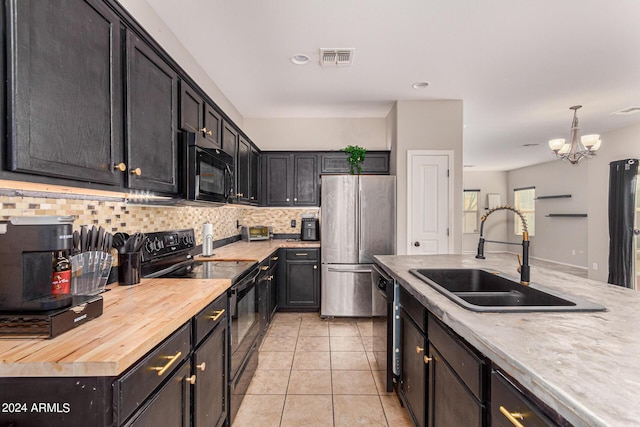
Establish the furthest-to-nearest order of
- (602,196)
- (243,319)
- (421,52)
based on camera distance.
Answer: (602,196), (421,52), (243,319)

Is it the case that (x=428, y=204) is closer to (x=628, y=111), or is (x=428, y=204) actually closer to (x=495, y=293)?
(x=495, y=293)

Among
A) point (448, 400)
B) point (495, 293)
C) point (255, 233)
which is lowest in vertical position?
point (448, 400)

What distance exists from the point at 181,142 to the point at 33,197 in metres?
0.88

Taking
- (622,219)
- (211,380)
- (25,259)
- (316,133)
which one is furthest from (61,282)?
(622,219)

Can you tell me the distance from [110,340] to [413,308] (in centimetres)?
148

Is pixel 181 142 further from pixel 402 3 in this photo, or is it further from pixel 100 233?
pixel 402 3

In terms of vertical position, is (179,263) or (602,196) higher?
(602,196)

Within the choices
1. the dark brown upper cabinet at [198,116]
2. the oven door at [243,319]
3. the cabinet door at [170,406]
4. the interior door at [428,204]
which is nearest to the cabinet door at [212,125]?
the dark brown upper cabinet at [198,116]

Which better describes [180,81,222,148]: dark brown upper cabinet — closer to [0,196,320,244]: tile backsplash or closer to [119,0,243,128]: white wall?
[119,0,243,128]: white wall

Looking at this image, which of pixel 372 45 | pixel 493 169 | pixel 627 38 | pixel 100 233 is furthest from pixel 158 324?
pixel 493 169

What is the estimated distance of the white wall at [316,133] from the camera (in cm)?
478

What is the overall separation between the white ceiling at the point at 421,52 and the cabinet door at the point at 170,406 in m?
2.32

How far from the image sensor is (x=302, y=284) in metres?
4.20

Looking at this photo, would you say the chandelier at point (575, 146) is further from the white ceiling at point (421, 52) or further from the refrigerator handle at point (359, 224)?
the refrigerator handle at point (359, 224)
